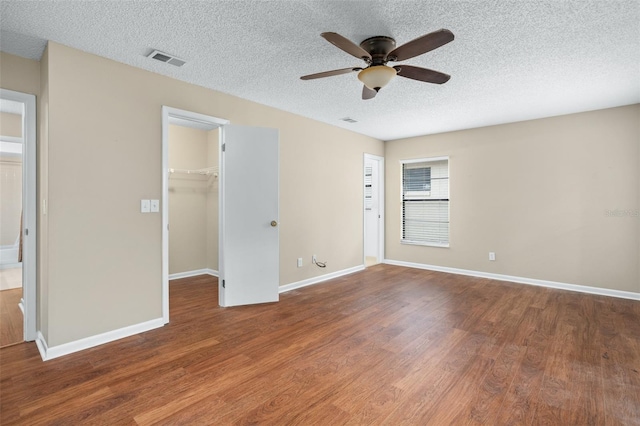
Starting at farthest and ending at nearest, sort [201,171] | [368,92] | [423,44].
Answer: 1. [201,171]
2. [368,92]
3. [423,44]

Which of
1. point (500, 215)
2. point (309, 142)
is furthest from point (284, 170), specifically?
point (500, 215)

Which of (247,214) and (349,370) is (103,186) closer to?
(247,214)

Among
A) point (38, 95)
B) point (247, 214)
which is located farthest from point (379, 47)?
point (38, 95)

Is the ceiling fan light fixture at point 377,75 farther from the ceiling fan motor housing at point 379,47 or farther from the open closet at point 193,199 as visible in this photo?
the open closet at point 193,199

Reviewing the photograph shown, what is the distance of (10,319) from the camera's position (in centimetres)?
317

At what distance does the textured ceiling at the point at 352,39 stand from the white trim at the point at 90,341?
7.88ft

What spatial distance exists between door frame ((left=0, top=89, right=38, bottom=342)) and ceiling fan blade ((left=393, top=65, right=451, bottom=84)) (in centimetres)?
315

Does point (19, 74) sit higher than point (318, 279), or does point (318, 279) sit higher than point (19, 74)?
point (19, 74)

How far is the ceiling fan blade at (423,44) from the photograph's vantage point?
1.87 meters

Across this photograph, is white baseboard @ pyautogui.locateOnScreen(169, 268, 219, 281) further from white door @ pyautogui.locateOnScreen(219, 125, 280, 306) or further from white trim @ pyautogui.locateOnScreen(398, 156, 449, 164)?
white trim @ pyautogui.locateOnScreen(398, 156, 449, 164)

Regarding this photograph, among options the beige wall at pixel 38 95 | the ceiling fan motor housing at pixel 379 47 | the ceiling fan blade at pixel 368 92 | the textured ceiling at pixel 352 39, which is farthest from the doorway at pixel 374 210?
the beige wall at pixel 38 95

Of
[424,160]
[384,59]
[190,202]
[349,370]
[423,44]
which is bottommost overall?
[349,370]

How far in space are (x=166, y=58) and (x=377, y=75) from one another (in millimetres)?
1850

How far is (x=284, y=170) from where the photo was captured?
431 centimetres
